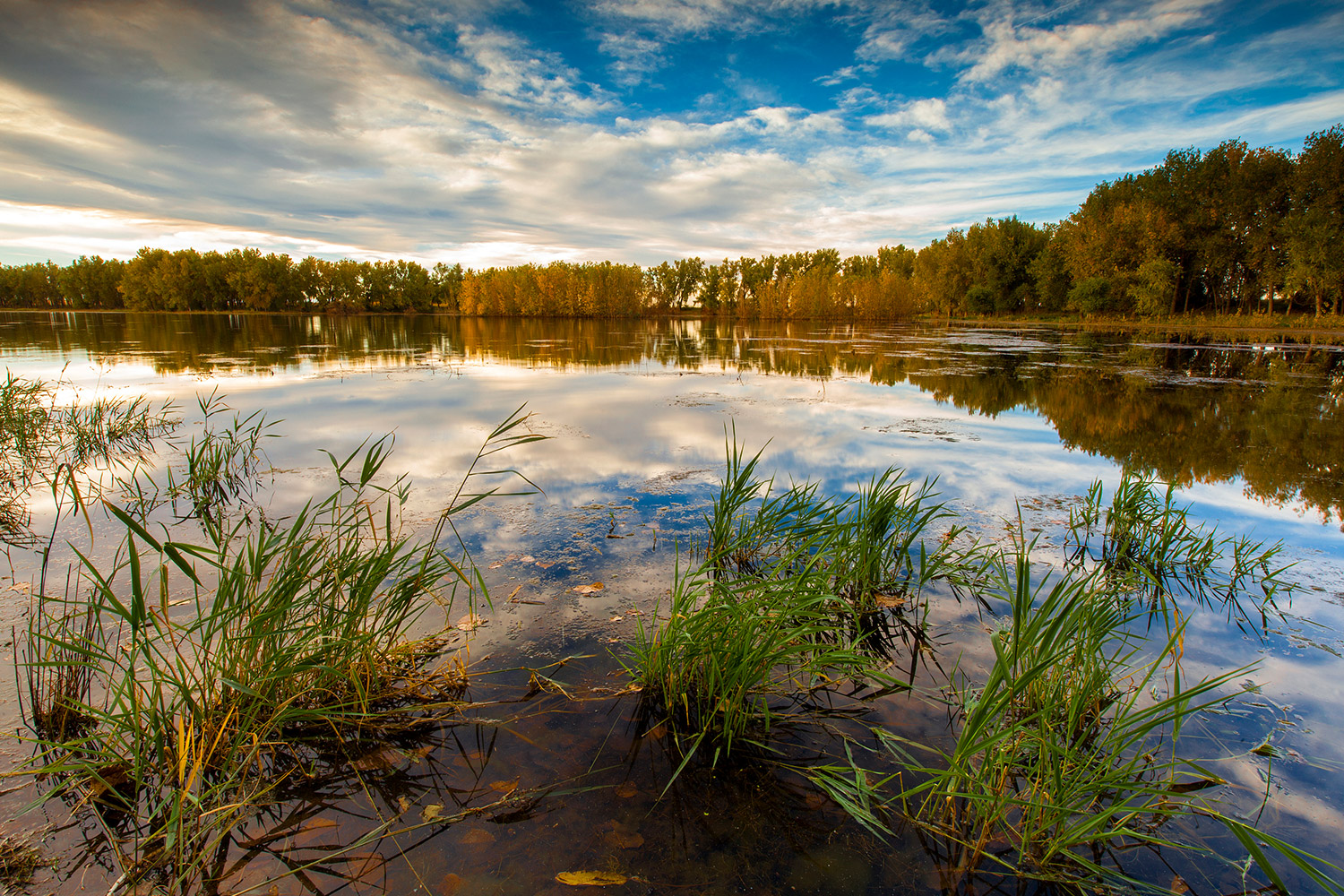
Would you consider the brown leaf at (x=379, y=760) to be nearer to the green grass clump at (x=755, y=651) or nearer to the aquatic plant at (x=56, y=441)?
the green grass clump at (x=755, y=651)

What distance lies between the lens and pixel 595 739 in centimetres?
274

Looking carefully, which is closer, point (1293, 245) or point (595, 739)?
point (595, 739)

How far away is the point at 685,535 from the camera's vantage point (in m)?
5.07

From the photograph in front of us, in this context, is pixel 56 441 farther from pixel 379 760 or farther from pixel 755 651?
pixel 755 651

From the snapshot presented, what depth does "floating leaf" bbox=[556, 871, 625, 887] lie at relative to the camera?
6.68 ft

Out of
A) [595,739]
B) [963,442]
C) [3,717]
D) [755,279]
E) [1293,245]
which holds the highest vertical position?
[755,279]

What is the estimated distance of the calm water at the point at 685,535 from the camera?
85.0 inches

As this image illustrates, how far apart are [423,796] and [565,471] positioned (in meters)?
4.75

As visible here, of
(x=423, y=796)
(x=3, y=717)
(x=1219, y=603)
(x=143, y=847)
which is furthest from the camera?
(x=1219, y=603)

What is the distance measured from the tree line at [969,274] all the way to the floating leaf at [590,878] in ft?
155

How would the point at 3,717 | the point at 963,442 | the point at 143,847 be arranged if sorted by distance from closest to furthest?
the point at 143,847, the point at 3,717, the point at 963,442

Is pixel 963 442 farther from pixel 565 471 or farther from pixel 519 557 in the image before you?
pixel 519 557

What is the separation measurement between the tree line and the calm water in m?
28.2

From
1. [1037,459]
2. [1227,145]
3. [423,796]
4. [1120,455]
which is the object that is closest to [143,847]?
[423,796]
